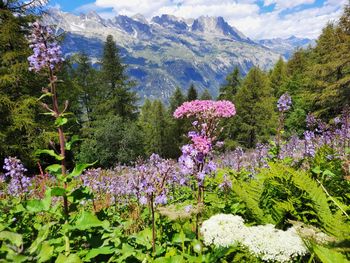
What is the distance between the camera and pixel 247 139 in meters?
39.7

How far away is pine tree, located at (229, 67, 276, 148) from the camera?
3766cm

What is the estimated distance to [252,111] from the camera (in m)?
38.4

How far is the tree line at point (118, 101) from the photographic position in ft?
60.8

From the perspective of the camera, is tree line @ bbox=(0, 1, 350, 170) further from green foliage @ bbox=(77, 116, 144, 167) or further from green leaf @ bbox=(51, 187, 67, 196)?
green leaf @ bbox=(51, 187, 67, 196)

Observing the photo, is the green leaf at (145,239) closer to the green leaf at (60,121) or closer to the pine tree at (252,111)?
the green leaf at (60,121)

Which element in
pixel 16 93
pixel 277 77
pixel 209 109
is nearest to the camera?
pixel 209 109

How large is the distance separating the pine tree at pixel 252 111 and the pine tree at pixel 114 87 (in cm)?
1333

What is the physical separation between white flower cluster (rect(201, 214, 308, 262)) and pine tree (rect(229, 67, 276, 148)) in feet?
113

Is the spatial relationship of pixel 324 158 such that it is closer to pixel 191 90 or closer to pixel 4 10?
pixel 4 10

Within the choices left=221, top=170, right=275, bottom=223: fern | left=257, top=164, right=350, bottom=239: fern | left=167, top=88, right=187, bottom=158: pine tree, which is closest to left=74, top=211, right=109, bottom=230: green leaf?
left=221, top=170, right=275, bottom=223: fern

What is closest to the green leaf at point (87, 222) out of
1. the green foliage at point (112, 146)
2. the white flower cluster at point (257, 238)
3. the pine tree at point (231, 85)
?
the white flower cluster at point (257, 238)

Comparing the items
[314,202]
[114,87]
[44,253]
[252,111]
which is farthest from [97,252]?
[114,87]

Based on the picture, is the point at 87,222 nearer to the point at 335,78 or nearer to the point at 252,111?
→ the point at 335,78

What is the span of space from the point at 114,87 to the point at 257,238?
37.5 meters
